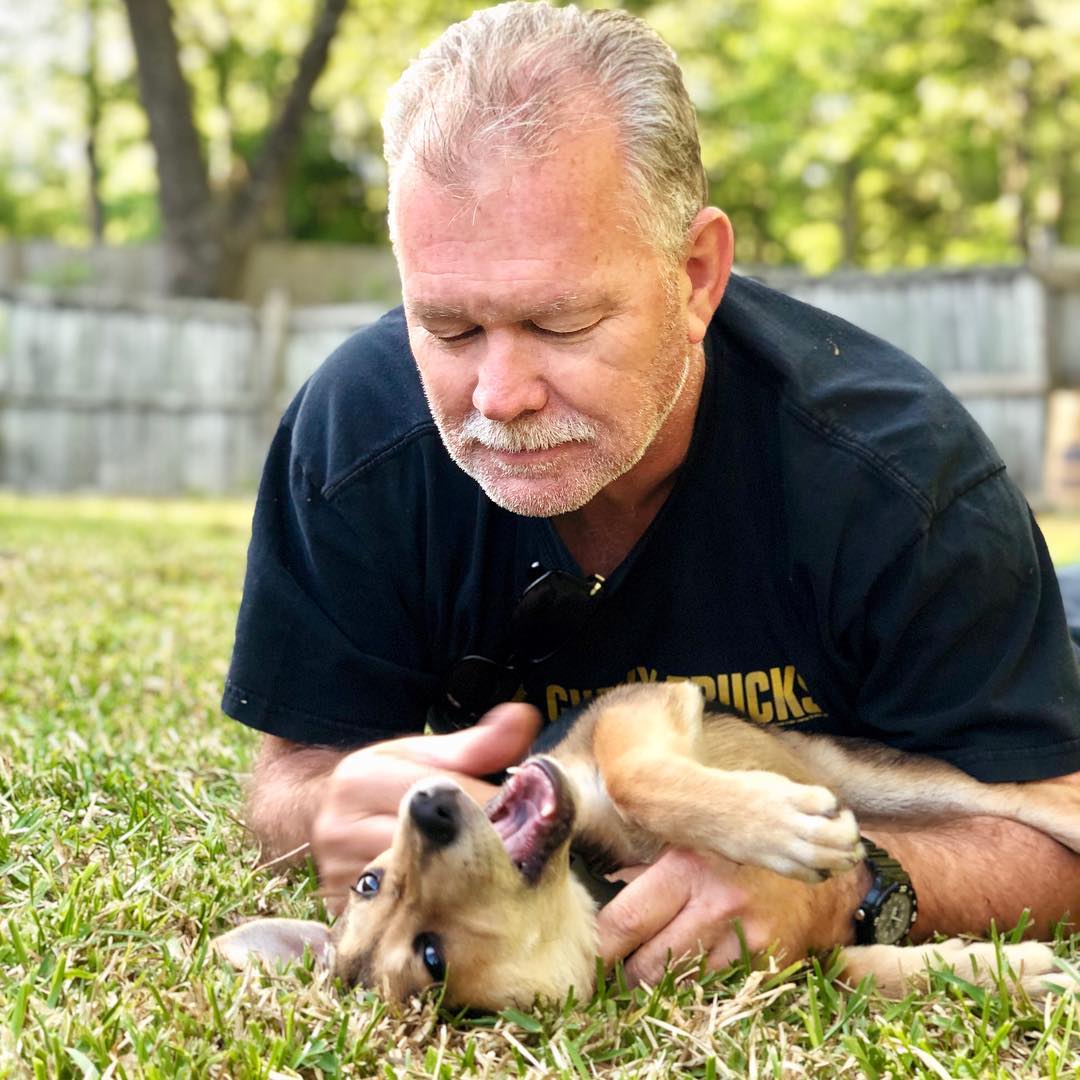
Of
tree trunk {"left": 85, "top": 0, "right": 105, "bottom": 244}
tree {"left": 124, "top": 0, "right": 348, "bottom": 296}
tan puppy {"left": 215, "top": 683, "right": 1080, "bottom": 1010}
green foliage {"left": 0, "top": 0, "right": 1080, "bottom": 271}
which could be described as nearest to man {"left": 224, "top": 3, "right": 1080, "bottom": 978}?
tan puppy {"left": 215, "top": 683, "right": 1080, "bottom": 1010}

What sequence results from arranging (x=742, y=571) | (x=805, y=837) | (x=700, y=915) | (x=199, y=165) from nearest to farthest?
1. (x=805, y=837)
2. (x=700, y=915)
3. (x=742, y=571)
4. (x=199, y=165)

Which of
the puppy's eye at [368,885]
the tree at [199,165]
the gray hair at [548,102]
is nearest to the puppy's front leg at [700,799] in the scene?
the puppy's eye at [368,885]

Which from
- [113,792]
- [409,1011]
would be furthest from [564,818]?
[113,792]

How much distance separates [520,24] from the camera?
2.89m

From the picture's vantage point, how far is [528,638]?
10.4ft

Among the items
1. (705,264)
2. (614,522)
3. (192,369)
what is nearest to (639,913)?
(614,522)

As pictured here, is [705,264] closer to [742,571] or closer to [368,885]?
[742,571]

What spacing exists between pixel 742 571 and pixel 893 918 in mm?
800

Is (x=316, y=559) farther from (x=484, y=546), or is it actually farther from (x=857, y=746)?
(x=857, y=746)

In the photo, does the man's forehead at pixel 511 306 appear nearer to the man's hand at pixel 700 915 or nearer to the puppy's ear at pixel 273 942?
the man's hand at pixel 700 915

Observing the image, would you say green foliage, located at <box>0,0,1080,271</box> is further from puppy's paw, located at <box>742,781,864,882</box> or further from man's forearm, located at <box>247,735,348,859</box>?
puppy's paw, located at <box>742,781,864,882</box>

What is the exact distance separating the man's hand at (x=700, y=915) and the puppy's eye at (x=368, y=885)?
17.5 inches

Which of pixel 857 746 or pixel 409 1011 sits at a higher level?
pixel 857 746

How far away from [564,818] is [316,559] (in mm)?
888
